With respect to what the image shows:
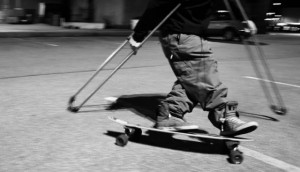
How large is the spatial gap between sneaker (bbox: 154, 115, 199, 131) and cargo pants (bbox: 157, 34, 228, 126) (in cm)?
6

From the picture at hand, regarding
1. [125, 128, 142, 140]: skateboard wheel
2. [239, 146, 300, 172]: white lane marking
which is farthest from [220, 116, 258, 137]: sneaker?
[125, 128, 142, 140]: skateboard wheel

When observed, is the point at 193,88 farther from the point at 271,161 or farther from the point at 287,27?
the point at 287,27

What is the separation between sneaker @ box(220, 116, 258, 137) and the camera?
3.14 m

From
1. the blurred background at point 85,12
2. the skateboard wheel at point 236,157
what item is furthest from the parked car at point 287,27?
the skateboard wheel at point 236,157

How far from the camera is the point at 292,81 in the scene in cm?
765

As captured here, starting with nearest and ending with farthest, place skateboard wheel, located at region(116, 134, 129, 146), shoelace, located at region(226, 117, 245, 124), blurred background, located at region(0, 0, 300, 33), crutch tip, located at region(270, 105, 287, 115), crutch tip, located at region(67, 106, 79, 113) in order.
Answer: shoelace, located at region(226, 117, 245, 124), skateboard wheel, located at region(116, 134, 129, 146), crutch tip, located at region(67, 106, 79, 113), crutch tip, located at region(270, 105, 287, 115), blurred background, located at region(0, 0, 300, 33)

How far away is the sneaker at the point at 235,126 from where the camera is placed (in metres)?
3.14

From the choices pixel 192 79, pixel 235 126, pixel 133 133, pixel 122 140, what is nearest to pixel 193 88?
pixel 192 79

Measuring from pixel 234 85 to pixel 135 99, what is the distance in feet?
7.82

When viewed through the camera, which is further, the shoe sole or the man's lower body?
the man's lower body

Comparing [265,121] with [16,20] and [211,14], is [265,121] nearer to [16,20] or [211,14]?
[211,14]

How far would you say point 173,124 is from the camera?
338 cm

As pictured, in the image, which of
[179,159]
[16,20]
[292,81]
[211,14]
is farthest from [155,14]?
[16,20]

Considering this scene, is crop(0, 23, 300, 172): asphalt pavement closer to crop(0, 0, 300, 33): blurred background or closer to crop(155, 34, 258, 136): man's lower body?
crop(155, 34, 258, 136): man's lower body
